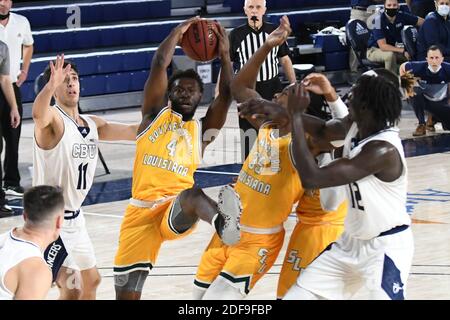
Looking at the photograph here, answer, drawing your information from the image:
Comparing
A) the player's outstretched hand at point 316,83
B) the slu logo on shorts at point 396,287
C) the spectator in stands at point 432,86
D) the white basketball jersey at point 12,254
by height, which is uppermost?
the player's outstretched hand at point 316,83

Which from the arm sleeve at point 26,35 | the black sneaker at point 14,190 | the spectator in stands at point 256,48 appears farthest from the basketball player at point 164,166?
the arm sleeve at point 26,35

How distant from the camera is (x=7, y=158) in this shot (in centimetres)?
1091

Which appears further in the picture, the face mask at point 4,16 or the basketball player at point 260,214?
the face mask at point 4,16

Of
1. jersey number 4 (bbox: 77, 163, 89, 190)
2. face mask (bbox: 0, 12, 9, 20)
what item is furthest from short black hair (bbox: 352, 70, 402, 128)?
face mask (bbox: 0, 12, 9, 20)

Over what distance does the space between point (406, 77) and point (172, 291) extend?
7.27ft

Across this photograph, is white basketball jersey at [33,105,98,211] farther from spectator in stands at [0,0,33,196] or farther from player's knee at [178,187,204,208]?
spectator in stands at [0,0,33,196]

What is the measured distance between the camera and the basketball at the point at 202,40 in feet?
23.4

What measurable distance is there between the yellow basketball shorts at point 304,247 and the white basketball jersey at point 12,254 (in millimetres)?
1601

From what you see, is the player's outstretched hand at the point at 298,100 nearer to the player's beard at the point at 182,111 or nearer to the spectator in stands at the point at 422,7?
the player's beard at the point at 182,111

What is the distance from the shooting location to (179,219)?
643 centimetres

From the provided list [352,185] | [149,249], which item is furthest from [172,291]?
[352,185]

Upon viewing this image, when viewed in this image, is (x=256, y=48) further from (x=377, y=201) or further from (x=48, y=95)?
(x=377, y=201)

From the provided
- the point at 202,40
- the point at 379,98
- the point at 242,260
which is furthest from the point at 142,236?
the point at 379,98

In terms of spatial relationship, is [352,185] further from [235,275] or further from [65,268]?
[65,268]
